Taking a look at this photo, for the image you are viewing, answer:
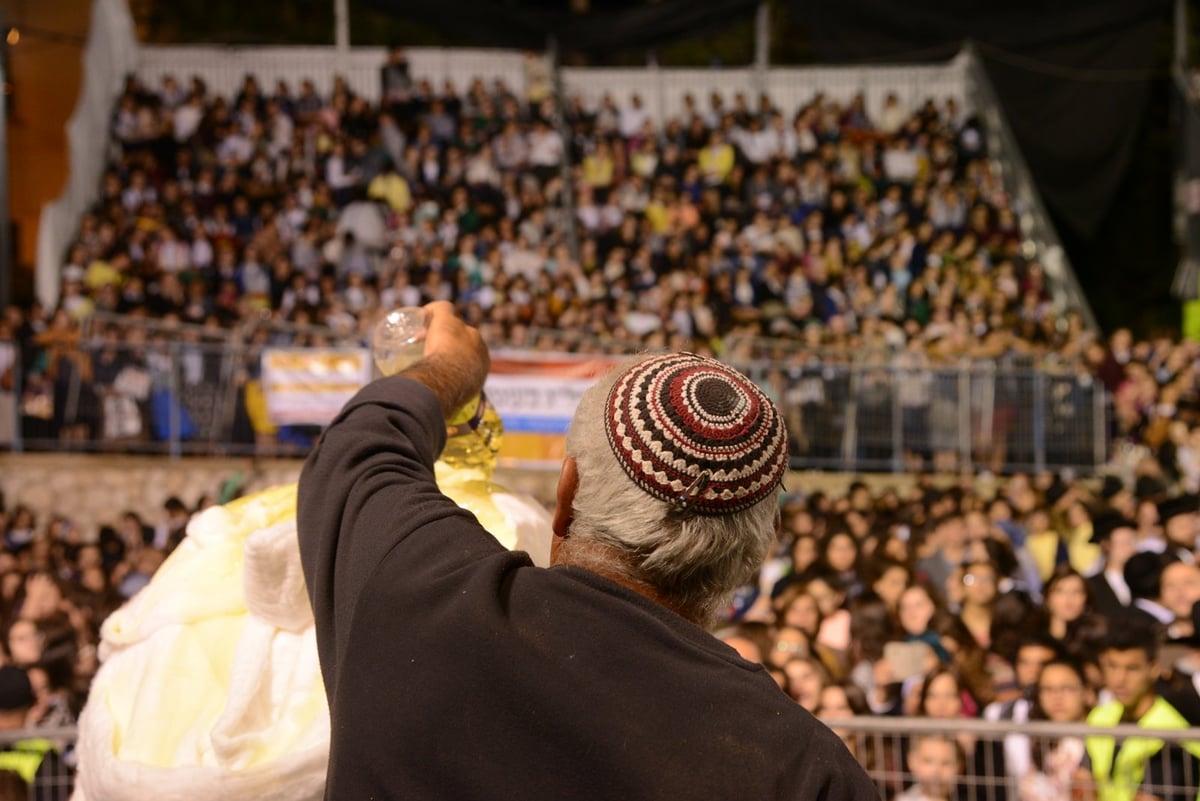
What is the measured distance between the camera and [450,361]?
2.18m

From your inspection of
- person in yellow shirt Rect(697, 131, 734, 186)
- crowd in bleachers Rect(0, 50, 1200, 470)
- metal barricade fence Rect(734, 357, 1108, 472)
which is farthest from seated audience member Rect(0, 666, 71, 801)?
person in yellow shirt Rect(697, 131, 734, 186)

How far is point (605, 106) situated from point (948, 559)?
1183cm

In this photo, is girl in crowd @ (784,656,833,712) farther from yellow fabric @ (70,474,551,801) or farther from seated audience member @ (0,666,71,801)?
yellow fabric @ (70,474,551,801)

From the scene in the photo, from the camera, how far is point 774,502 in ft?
5.57

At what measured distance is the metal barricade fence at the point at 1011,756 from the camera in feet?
13.9

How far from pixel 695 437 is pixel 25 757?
394cm

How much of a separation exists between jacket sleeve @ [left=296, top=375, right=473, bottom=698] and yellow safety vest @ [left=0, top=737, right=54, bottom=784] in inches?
127

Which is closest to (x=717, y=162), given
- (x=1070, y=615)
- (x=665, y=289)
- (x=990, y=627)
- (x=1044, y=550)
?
(x=665, y=289)

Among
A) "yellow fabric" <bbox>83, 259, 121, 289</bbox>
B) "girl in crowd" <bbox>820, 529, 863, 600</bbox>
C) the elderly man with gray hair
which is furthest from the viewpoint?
"yellow fabric" <bbox>83, 259, 121, 289</bbox>

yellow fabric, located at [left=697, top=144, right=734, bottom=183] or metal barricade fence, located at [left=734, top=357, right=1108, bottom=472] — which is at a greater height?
yellow fabric, located at [left=697, top=144, right=734, bottom=183]

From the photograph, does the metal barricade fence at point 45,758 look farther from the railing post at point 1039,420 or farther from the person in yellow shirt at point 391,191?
the person in yellow shirt at point 391,191

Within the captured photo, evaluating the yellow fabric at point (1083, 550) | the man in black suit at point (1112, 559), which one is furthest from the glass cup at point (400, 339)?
the yellow fabric at point (1083, 550)

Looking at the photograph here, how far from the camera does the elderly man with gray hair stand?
5.08 feet

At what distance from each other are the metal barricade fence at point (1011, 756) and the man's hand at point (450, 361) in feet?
7.69
